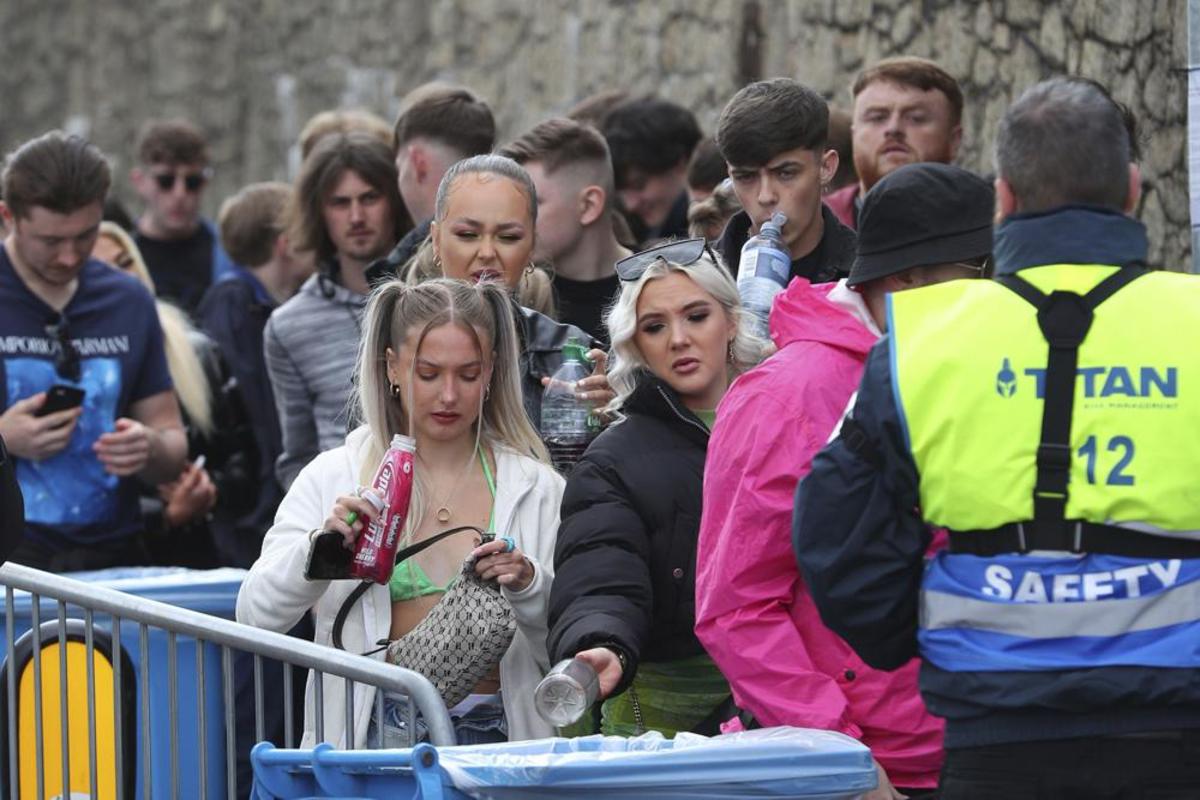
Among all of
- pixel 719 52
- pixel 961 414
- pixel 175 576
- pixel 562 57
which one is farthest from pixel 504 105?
pixel 961 414

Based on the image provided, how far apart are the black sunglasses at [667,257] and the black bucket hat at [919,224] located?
84 centimetres

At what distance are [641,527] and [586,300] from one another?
5.34 ft

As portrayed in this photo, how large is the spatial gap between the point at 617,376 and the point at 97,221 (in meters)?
2.50

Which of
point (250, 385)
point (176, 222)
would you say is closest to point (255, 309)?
point (250, 385)

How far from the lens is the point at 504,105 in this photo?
1354cm

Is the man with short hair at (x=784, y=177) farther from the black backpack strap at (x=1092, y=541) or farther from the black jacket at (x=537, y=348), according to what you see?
the black backpack strap at (x=1092, y=541)

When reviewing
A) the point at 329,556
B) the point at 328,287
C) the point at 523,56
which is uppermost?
the point at 523,56

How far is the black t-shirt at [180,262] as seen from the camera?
982cm

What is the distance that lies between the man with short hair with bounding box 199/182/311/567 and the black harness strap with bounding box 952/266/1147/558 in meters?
4.01

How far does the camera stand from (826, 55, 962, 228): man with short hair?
617cm

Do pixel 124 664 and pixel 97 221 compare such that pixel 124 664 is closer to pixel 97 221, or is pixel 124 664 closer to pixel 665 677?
pixel 665 677

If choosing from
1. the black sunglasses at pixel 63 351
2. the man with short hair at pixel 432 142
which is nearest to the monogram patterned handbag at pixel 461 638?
the man with short hair at pixel 432 142

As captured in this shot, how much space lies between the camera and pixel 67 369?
21.1 ft

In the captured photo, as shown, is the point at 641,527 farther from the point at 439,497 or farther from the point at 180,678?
the point at 180,678
